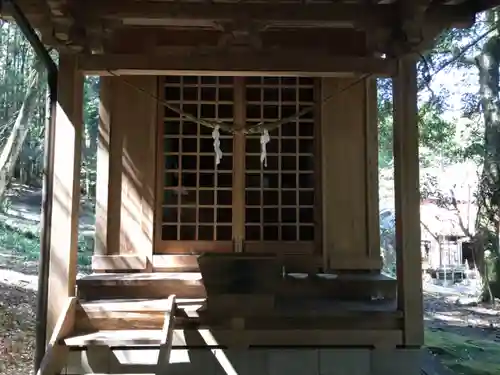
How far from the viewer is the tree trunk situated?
26.9ft

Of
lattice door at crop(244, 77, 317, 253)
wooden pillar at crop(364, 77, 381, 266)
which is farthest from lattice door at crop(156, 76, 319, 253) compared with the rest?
wooden pillar at crop(364, 77, 381, 266)

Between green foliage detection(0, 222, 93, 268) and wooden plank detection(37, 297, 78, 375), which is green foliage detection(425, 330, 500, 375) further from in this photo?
green foliage detection(0, 222, 93, 268)

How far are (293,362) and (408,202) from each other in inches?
55.1

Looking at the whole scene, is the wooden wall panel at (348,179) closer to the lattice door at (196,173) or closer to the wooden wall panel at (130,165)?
the lattice door at (196,173)

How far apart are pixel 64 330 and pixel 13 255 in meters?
8.06

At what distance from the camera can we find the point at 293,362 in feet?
11.7

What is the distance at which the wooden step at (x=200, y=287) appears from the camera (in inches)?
154

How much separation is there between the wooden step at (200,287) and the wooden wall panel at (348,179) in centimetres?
48

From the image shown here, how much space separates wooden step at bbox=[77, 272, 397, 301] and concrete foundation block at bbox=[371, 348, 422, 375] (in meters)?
0.57

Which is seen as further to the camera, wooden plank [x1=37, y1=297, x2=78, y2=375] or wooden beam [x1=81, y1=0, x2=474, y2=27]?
wooden beam [x1=81, y1=0, x2=474, y2=27]

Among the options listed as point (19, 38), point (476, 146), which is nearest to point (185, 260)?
point (19, 38)

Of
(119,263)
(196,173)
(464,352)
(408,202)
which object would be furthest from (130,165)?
(464,352)

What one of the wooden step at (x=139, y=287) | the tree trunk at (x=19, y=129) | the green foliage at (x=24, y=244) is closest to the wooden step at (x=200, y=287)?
the wooden step at (x=139, y=287)

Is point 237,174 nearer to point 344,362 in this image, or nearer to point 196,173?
point 196,173
